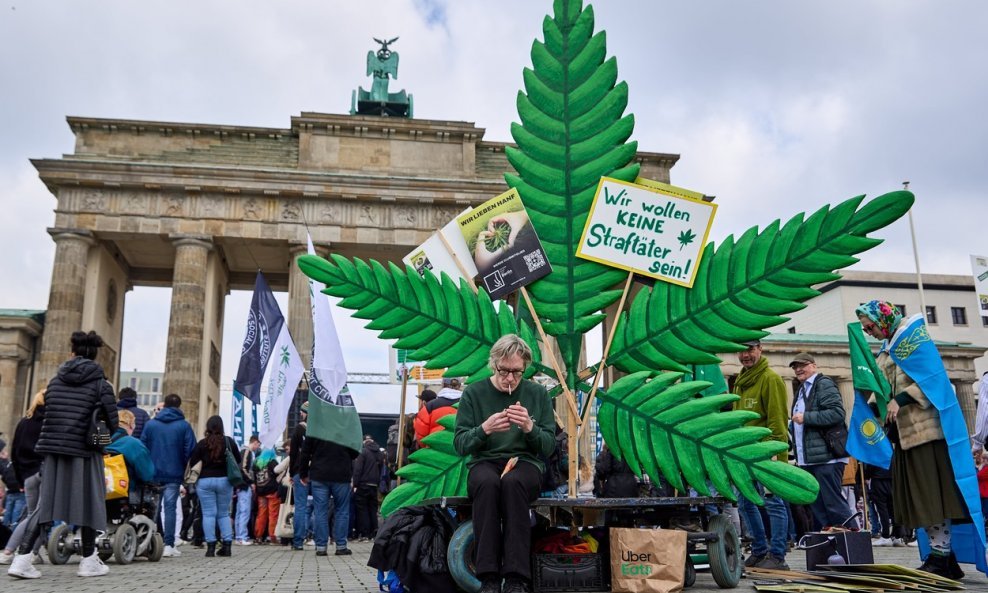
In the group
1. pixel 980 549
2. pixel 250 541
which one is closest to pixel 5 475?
pixel 250 541

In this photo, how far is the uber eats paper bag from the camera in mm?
4938

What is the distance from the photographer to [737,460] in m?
5.61

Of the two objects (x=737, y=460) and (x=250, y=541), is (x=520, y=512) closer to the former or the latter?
(x=737, y=460)

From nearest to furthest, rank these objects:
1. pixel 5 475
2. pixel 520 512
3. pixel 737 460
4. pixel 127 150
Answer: pixel 520 512, pixel 737 460, pixel 5 475, pixel 127 150

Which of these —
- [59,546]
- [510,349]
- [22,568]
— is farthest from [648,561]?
[59,546]

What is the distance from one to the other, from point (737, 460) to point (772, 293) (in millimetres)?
1150

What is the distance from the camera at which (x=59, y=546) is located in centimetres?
930

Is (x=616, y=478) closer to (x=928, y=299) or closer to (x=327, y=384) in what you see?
(x=327, y=384)

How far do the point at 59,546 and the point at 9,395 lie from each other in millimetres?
26231

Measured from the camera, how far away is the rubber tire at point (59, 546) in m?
9.17

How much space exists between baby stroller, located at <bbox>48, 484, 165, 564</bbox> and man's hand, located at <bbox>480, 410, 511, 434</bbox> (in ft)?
20.0

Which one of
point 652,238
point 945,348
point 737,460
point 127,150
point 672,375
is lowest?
point 737,460

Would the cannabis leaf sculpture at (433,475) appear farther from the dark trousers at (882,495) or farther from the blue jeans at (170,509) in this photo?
the dark trousers at (882,495)

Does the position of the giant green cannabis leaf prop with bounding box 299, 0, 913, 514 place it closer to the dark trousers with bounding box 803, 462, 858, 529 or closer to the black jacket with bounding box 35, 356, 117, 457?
the dark trousers with bounding box 803, 462, 858, 529
